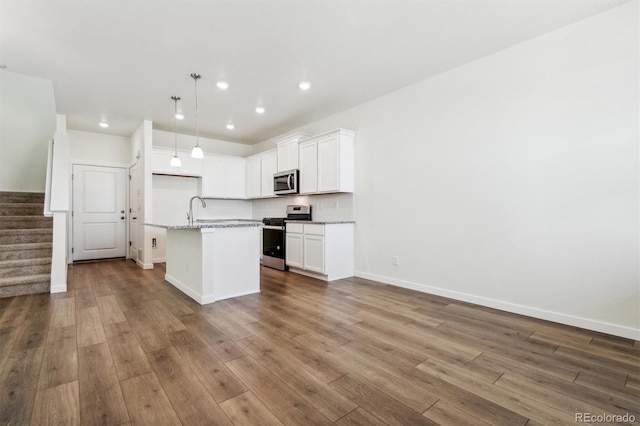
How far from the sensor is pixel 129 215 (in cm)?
682

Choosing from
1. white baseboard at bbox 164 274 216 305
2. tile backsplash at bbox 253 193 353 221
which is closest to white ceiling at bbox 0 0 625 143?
tile backsplash at bbox 253 193 353 221

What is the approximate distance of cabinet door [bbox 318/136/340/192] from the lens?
4.83 m

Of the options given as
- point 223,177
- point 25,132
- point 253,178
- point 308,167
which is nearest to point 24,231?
point 25,132

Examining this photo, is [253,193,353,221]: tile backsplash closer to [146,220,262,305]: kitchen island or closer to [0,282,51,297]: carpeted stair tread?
[146,220,262,305]: kitchen island

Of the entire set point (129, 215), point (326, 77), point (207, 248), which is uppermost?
point (326, 77)

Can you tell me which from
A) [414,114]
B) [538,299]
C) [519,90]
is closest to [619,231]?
[538,299]

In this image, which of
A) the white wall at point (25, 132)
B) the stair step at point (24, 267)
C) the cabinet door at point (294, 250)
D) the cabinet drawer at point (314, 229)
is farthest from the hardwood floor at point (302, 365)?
the white wall at point (25, 132)

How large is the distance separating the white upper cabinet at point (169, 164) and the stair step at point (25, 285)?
102 inches

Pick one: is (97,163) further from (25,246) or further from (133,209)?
(25,246)

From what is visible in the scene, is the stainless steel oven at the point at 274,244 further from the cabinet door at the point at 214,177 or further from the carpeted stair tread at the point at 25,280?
the carpeted stair tread at the point at 25,280

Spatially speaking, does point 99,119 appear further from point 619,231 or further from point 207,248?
point 619,231

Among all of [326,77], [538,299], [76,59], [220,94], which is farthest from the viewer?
[220,94]

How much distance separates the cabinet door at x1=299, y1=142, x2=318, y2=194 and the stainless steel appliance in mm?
513

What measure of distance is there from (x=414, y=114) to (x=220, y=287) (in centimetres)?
343
